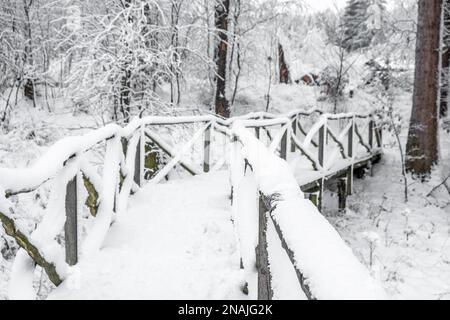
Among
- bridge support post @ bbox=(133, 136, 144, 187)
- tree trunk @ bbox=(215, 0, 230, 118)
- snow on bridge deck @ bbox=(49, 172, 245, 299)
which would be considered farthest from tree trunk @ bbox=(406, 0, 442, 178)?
bridge support post @ bbox=(133, 136, 144, 187)

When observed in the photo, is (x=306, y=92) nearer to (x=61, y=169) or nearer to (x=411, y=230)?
(x=411, y=230)

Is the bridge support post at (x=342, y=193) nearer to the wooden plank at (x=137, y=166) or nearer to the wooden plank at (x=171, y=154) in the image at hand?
the wooden plank at (x=171, y=154)

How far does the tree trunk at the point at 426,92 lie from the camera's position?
10180 mm

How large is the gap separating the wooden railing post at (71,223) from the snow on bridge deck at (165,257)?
3.9 inches

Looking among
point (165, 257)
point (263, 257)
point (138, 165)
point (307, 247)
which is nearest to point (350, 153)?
point (138, 165)

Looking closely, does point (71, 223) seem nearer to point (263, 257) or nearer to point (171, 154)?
point (263, 257)

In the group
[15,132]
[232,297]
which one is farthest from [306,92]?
[232,297]

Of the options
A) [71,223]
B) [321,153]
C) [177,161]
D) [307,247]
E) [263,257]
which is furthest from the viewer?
[321,153]

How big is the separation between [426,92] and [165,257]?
8928mm

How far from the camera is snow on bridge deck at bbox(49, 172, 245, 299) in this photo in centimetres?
285

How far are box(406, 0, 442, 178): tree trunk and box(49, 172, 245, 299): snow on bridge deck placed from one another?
274 inches

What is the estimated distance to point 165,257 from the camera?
3.46 meters
